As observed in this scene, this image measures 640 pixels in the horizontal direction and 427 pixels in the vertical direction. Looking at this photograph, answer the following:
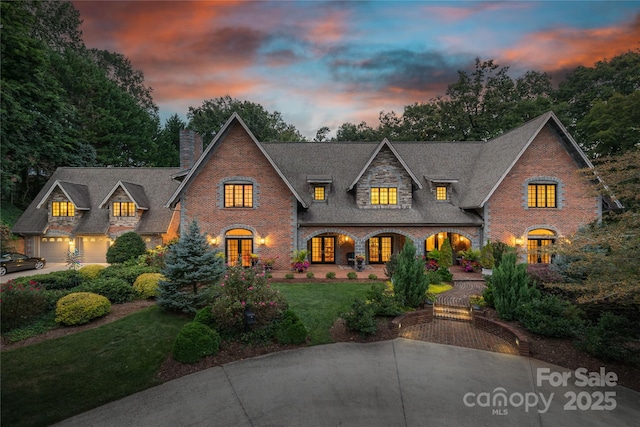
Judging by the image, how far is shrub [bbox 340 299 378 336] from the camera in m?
9.10

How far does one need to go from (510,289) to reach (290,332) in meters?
8.05

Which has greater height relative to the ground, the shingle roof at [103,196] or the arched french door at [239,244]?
the shingle roof at [103,196]

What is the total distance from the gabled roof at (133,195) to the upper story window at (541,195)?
94.7 feet

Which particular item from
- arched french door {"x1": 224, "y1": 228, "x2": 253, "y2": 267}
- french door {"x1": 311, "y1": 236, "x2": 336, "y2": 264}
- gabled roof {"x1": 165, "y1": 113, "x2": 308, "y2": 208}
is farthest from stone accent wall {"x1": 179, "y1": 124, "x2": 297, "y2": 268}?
french door {"x1": 311, "y1": 236, "x2": 336, "y2": 264}

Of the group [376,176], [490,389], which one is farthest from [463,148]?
[490,389]

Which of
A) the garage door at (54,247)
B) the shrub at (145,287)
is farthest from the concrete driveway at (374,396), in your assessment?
the garage door at (54,247)

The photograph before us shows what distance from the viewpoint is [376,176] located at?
1969cm

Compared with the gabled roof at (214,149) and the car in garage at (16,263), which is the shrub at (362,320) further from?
the car in garage at (16,263)

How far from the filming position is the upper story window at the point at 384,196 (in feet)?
65.0

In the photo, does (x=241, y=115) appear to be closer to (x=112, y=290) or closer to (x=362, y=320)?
(x=112, y=290)

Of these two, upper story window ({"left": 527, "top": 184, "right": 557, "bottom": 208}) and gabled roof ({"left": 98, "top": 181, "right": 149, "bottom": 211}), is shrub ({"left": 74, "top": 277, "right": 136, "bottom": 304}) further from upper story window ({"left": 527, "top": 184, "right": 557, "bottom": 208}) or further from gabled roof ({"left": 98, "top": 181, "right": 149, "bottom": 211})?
upper story window ({"left": 527, "top": 184, "right": 557, "bottom": 208})

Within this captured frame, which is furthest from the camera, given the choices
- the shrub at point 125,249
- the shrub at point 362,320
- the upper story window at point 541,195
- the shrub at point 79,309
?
the upper story window at point 541,195

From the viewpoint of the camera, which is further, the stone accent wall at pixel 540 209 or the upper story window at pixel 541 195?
the upper story window at pixel 541 195

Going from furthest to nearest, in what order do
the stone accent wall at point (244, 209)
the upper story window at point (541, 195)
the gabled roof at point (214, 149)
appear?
the upper story window at point (541, 195) → the stone accent wall at point (244, 209) → the gabled roof at point (214, 149)
